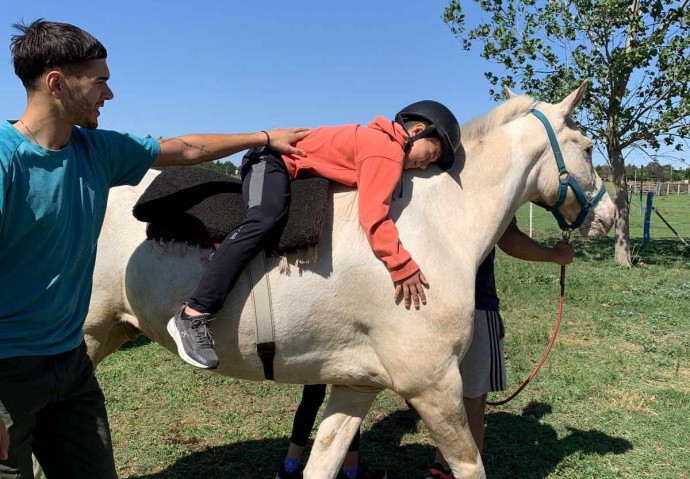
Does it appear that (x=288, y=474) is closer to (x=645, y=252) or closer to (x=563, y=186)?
(x=563, y=186)

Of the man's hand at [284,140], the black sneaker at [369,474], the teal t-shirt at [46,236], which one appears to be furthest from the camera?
the black sneaker at [369,474]

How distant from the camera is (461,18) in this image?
13961 millimetres

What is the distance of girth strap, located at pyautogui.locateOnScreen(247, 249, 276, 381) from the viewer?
2447 millimetres

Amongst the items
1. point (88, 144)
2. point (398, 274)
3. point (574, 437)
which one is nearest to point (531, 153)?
point (398, 274)

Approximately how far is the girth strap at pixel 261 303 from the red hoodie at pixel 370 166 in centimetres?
49

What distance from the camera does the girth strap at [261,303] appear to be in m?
2.45

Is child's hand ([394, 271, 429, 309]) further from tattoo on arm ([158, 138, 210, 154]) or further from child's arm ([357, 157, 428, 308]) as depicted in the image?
tattoo on arm ([158, 138, 210, 154])

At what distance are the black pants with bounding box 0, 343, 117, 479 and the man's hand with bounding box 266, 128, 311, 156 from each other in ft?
4.08

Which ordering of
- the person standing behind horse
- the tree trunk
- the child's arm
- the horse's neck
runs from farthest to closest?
1. the tree trunk
2. the person standing behind horse
3. the horse's neck
4. the child's arm

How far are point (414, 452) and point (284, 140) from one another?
2.69m

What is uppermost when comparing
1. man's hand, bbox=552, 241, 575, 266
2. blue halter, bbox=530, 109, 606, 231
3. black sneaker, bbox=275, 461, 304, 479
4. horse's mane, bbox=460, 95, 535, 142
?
horse's mane, bbox=460, 95, 535, 142

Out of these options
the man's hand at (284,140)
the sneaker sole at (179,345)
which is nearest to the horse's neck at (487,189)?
the man's hand at (284,140)


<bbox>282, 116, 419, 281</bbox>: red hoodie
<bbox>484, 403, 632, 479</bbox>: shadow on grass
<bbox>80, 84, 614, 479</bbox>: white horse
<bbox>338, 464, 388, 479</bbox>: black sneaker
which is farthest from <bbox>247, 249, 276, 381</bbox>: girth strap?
<bbox>484, 403, 632, 479</bbox>: shadow on grass

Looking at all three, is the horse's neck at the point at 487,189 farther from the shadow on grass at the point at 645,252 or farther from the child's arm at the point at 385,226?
the shadow on grass at the point at 645,252
